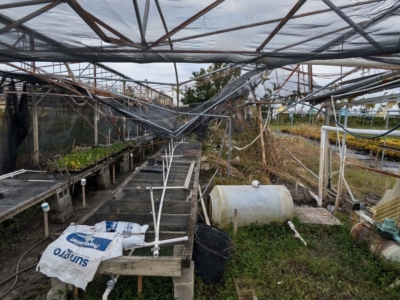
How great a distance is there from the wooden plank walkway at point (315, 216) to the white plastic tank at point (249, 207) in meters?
0.58

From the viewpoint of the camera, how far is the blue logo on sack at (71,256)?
2.55 metres

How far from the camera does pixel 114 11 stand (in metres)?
2.14

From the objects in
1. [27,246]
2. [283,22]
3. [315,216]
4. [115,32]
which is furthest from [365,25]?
[27,246]

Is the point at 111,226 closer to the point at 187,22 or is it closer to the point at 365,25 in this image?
the point at 187,22

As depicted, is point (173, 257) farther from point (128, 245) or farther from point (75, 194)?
point (75, 194)

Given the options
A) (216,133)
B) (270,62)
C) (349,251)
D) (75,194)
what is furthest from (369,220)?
(216,133)

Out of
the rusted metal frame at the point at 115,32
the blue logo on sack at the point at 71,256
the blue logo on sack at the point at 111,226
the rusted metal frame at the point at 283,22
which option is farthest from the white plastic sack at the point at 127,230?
the rusted metal frame at the point at 283,22

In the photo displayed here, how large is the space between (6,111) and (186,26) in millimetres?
5459

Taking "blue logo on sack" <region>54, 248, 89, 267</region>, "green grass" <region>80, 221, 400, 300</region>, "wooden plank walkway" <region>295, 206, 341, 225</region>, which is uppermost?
"blue logo on sack" <region>54, 248, 89, 267</region>

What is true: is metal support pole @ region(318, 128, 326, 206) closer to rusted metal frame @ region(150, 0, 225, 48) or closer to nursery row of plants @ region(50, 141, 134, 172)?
rusted metal frame @ region(150, 0, 225, 48)

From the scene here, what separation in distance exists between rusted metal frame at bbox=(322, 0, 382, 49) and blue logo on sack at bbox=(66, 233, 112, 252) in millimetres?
2969

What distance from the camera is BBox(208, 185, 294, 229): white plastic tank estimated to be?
14.6 feet

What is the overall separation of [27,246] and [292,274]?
158 inches

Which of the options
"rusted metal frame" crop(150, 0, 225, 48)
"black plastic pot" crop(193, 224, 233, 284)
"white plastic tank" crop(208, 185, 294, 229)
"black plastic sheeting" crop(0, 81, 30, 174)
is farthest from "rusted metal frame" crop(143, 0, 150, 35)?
"black plastic sheeting" crop(0, 81, 30, 174)
